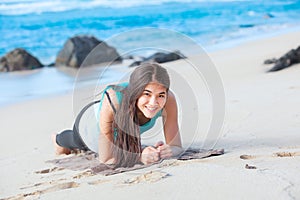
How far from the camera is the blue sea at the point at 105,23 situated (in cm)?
1018

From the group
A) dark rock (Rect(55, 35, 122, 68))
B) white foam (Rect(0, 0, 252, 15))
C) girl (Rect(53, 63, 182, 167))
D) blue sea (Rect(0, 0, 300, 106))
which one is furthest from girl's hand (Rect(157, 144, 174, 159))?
white foam (Rect(0, 0, 252, 15))

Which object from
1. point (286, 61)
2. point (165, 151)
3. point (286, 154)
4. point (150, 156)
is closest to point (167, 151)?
point (165, 151)

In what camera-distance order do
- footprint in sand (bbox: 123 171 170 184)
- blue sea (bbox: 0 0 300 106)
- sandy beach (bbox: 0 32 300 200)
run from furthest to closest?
blue sea (bbox: 0 0 300 106)
footprint in sand (bbox: 123 171 170 184)
sandy beach (bbox: 0 32 300 200)

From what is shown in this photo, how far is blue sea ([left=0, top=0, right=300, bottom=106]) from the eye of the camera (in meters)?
10.2

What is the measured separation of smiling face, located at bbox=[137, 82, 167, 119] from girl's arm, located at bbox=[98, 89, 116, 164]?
0.70ft

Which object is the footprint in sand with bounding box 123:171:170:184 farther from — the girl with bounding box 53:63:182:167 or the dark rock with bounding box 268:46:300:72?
the dark rock with bounding box 268:46:300:72

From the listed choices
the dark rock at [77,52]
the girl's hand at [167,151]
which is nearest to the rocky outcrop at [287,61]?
the girl's hand at [167,151]

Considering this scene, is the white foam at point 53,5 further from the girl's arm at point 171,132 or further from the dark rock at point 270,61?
the girl's arm at point 171,132

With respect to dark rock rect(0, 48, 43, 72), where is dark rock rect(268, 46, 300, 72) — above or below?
below

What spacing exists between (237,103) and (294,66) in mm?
2121

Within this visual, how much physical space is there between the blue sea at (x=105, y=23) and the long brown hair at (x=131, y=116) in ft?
14.7

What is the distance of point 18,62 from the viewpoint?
464 inches

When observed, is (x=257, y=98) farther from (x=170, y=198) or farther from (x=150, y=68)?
(x=170, y=198)

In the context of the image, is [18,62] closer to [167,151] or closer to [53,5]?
[167,151]
